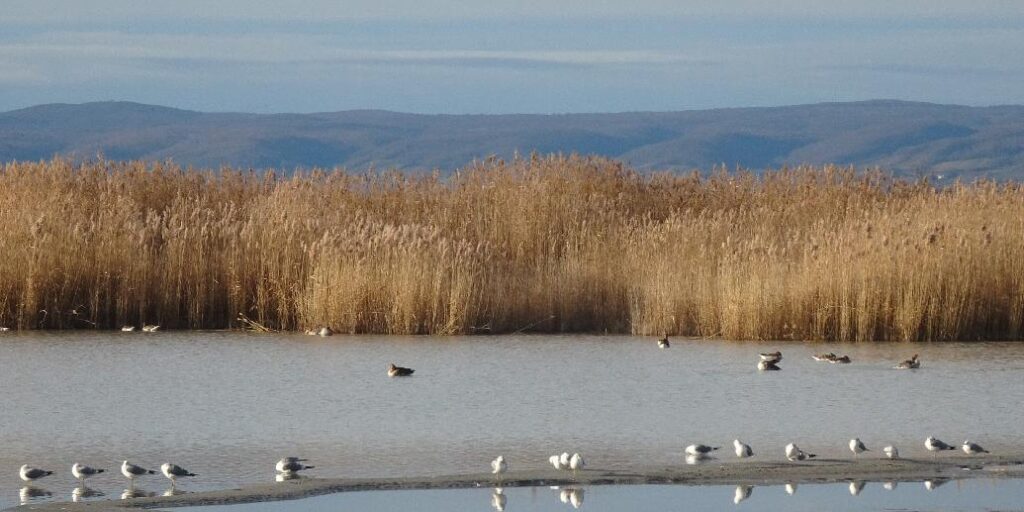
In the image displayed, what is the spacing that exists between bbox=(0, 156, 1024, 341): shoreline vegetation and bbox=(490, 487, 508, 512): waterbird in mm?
7431

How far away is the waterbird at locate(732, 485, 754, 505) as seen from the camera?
770cm

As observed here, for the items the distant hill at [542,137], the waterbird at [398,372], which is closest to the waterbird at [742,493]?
the waterbird at [398,372]

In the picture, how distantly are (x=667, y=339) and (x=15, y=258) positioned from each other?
6.31 meters

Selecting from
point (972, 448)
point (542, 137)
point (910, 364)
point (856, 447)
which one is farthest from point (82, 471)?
point (542, 137)

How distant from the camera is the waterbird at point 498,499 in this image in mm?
7508

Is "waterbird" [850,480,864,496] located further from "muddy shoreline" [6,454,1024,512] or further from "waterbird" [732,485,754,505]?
"waterbird" [732,485,754,505]

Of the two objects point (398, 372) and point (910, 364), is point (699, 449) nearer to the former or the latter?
point (398, 372)

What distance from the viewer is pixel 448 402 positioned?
436 inches

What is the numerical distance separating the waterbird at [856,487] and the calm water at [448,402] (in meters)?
0.86

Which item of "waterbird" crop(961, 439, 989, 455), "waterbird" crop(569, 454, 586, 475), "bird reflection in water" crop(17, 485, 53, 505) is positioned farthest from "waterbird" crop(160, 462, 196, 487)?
"waterbird" crop(961, 439, 989, 455)

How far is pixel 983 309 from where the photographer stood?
15.0 meters

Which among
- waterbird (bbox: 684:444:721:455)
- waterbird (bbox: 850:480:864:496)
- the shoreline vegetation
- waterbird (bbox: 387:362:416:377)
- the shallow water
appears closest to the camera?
the shallow water

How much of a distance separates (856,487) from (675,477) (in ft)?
2.94

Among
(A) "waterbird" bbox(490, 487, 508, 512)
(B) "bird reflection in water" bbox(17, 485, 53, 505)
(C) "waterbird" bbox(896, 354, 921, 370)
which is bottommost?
(B) "bird reflection in water" bbox(17, 485, 53, 505)
